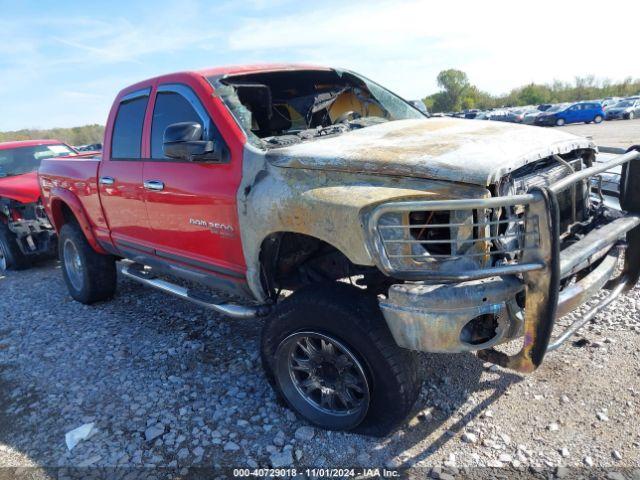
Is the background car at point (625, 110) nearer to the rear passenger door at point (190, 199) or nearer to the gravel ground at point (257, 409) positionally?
the gravel ground at point (257, 409)

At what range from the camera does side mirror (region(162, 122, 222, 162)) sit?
301cm

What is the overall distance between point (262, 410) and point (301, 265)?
95 cm

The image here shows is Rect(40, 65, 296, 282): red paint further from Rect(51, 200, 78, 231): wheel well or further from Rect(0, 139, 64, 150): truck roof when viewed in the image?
Rect(0, 139, 64, 150): truck roof

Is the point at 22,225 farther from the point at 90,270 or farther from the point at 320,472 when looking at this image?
the point at 320,472

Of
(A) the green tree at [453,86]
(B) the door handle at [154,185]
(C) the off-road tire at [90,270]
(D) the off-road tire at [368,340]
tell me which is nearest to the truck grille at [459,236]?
(D) the off-road tire at [368,340]

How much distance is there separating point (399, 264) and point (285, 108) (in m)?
2.47

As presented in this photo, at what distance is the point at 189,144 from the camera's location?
3.05m

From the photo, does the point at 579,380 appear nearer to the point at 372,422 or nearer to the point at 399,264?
the point at 372,422

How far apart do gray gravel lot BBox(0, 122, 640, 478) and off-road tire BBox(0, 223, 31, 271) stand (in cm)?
305

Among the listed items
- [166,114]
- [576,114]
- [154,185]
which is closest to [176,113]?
[166,114]

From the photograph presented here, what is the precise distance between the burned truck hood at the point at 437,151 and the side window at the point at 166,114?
0.99 m

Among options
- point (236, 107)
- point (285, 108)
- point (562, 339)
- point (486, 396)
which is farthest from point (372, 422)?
point (285, 108)

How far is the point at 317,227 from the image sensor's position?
2494 millimetres

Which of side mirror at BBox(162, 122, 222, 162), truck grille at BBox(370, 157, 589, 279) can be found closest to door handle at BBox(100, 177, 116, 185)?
side mirror at BBox(162, 122, 222, 162)
